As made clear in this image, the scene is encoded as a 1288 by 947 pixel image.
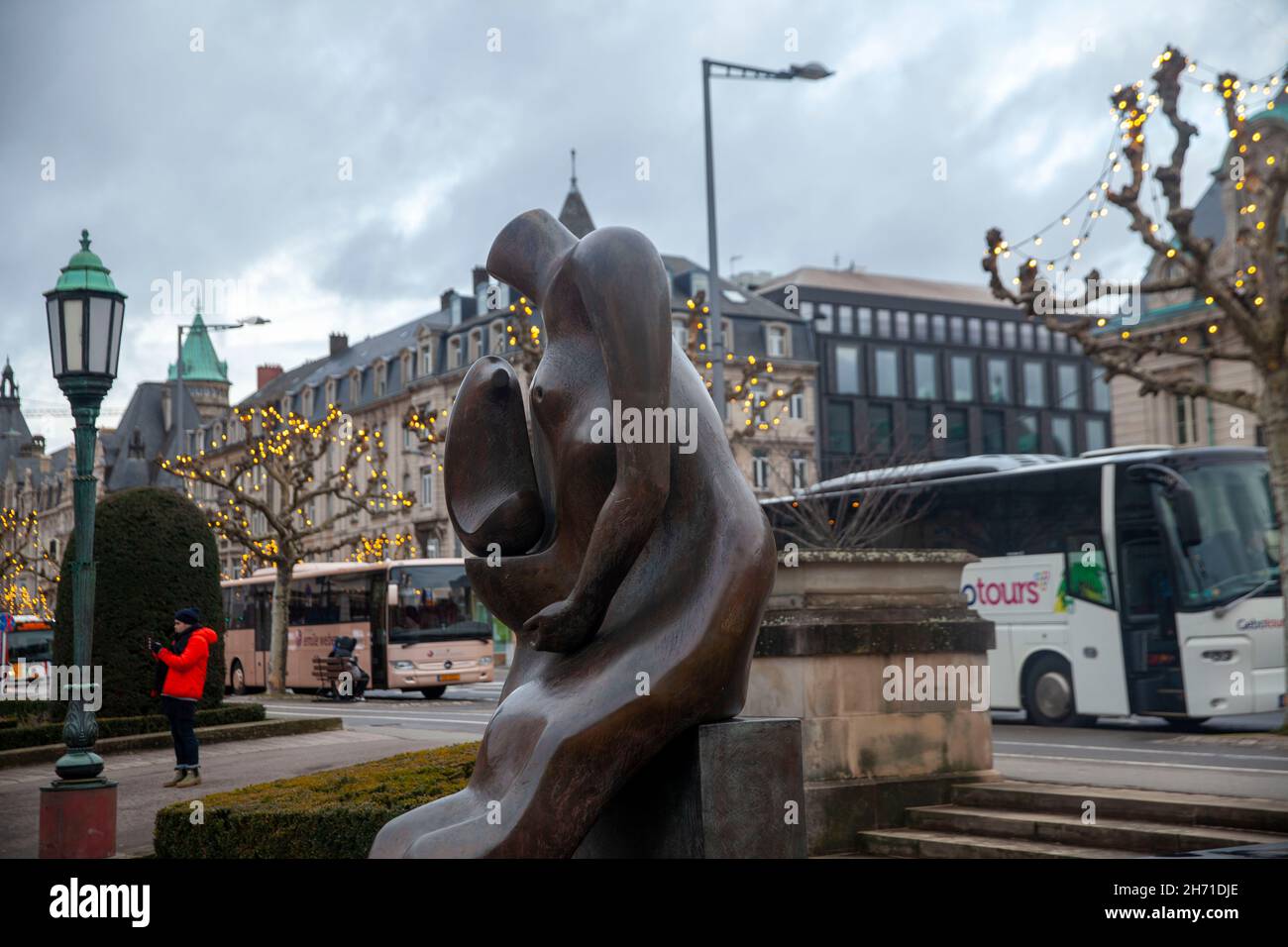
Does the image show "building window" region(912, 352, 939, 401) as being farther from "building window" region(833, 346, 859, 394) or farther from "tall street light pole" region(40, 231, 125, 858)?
"tall street light pole" region(40, 231, 125, 858)

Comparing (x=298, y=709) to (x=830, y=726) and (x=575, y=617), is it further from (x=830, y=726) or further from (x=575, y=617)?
(x=575, y=617)

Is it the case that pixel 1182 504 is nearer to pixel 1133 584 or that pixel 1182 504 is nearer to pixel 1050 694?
pixel 1133 584

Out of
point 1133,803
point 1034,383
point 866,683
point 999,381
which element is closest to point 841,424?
point 999,381

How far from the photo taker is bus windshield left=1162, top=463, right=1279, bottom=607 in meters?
18.3

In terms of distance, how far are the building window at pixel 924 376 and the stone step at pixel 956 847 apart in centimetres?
7069

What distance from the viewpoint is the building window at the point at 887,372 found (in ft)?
252

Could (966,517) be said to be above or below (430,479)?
below

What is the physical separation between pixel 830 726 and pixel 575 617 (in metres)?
4.53

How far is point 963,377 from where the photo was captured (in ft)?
263

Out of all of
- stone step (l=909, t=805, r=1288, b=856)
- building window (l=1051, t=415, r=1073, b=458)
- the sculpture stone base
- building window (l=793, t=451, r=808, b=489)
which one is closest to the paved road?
stone step (l=909, t=805, r=1288, b=856)

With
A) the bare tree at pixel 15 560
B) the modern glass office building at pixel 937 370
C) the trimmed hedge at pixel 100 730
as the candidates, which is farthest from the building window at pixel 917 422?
the trimmed hedge at pixel 100 730

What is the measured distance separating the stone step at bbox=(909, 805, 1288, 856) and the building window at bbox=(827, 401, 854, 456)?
6618 cm
